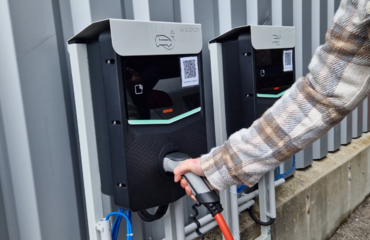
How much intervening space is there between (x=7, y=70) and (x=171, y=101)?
604 millimetres

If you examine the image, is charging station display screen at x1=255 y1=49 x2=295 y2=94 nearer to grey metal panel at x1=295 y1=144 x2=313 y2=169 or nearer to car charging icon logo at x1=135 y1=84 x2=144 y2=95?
car charging icon logo at x1=135 y1=84 x2=144 y2=95

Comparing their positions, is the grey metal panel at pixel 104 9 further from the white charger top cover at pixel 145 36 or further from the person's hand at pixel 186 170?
the person's hand at pixel 186 170

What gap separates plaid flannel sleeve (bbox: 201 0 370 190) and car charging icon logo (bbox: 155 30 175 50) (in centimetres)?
41

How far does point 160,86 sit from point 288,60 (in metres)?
1.02

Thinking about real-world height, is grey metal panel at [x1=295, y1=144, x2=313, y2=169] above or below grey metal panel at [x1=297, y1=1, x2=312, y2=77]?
below

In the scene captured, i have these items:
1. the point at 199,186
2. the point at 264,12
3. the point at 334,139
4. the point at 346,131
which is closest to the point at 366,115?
the point at 346,131

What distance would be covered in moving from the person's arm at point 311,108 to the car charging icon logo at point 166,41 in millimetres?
Answer: 416

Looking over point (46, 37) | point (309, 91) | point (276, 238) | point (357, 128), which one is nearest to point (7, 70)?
point (46, 37)

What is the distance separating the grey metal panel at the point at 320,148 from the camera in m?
3.08

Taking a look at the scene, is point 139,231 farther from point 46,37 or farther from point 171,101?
point 46,37

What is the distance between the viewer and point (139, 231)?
1.67 m

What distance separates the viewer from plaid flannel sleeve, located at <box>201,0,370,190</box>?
0.90 meters

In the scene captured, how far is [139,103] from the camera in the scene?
3.75 ft

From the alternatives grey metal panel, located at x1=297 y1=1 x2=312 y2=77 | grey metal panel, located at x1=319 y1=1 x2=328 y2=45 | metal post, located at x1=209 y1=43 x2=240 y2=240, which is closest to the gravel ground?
grey metal panel, located at x1=297 y1=1 x2=312 y2=77
